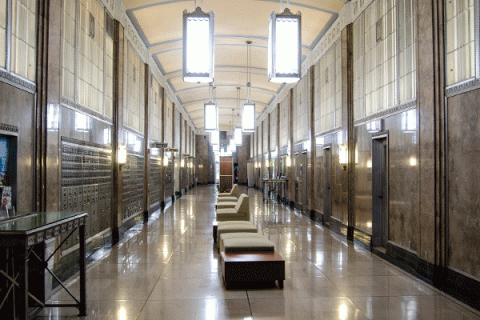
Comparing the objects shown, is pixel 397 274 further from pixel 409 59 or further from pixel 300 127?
pixel 300 127

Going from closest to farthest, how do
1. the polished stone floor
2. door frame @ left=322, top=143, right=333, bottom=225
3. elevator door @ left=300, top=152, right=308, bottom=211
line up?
the polished stone floor, door frame @ left=322, top=143, right=333, bottom=225, elevator door @ left=300, top=152, right=308, bottom=211

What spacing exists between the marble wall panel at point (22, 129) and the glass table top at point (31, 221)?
77cm

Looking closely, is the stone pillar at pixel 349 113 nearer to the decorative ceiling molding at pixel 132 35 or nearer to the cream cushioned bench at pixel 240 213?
the cream cushioned bench at pixel 240 213

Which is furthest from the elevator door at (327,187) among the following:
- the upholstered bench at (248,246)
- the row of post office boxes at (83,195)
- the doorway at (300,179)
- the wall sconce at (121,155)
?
the row of post office boxes at (83,195)

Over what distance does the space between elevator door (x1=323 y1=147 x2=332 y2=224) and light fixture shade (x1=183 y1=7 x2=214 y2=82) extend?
5.01 meters

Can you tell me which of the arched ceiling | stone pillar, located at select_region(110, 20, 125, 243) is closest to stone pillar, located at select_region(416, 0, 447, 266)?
the arched ceiling

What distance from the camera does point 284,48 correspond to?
634 centimetres

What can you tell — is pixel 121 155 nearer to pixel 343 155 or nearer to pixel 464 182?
pixel 343 155

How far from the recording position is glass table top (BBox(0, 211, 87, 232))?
9.85 ft

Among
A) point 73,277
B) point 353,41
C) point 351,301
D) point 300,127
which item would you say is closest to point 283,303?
point 351,301

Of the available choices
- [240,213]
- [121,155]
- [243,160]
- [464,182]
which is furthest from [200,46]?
[243,160]

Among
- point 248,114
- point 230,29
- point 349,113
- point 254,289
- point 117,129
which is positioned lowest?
point 254,289

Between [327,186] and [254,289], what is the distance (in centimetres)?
621

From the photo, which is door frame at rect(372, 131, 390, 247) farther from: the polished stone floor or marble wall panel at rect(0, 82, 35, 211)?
marble wall panel at rect(0, 82, 35, 211)
